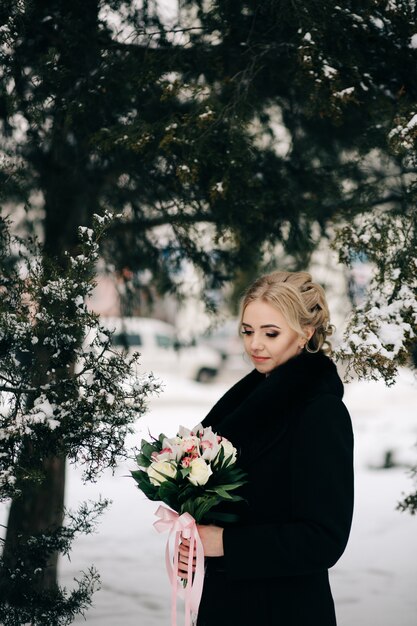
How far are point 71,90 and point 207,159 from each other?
827mm

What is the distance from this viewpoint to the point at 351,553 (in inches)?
296

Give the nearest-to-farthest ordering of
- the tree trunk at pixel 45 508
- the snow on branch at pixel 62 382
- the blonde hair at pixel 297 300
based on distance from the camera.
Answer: the blonde hair at pixel 297 300, the snow on branch at pixel 62 382, the tree trunk at pixel 45 508

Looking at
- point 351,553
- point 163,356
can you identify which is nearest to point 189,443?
point 351,553

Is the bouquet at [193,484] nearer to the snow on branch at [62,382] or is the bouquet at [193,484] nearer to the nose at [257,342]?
the nose at [257,342]

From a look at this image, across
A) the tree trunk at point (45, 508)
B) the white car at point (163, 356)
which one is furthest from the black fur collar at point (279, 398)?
the white car at point (163, 356)

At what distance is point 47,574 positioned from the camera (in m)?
5.17

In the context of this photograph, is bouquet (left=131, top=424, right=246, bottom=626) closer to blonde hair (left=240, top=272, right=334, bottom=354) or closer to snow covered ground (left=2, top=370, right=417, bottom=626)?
blonde hair (left=240, top=272, right=334, bottom=354)

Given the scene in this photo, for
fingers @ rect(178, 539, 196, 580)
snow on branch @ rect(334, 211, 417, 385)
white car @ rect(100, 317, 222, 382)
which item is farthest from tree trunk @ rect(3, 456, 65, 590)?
white car @ rect(100, 317, 222, 382)

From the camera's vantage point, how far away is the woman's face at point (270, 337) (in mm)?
2445

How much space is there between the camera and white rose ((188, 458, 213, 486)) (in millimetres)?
2184

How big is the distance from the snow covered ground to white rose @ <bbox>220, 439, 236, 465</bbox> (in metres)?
1.37

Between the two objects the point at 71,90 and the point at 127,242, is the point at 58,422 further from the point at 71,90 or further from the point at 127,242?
the point at 127,242

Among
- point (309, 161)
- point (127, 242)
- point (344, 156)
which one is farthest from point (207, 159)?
point (344, 156)

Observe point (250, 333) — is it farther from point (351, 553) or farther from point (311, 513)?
point (351, 553)
